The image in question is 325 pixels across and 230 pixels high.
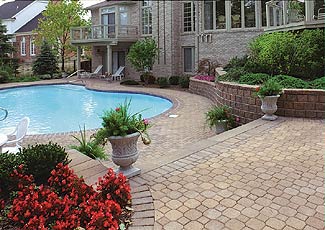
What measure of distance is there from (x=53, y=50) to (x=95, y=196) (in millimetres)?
27050

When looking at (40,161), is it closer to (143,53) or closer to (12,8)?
(143,53)

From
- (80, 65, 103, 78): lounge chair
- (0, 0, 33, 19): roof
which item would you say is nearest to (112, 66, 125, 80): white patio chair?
(80, 65, 103, 78): lounge chair

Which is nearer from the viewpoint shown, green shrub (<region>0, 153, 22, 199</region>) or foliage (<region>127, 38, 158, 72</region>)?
green shrub (<region>0, 153, 22, 199</region>)

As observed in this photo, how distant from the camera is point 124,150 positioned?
15.2 feet

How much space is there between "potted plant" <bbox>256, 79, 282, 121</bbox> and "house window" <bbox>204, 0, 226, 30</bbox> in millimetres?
12348

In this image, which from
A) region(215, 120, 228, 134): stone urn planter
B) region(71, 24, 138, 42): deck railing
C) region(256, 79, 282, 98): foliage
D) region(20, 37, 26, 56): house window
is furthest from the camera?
region(20, 37, 26, 56): house window

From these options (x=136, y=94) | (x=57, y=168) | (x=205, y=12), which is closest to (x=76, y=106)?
(x=136, y=94)

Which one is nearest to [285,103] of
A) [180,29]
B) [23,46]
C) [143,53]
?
[143,53]

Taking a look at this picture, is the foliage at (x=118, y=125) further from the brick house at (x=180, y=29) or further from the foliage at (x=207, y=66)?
the foliage at (x=207, y=66)

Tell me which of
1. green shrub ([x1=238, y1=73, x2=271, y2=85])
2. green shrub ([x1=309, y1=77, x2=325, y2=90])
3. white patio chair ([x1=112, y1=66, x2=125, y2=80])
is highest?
white patio chair ([x1=112, y1=66, x2=125, y2=80])

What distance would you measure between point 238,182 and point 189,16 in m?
18.5

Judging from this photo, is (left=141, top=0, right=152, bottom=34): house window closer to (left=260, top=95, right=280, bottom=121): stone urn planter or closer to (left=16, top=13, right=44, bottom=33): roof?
(left=260, top=95, right=280, bottom=121): stone urn planter

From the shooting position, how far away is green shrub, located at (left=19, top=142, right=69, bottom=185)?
13.7 ft

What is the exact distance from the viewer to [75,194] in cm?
369
